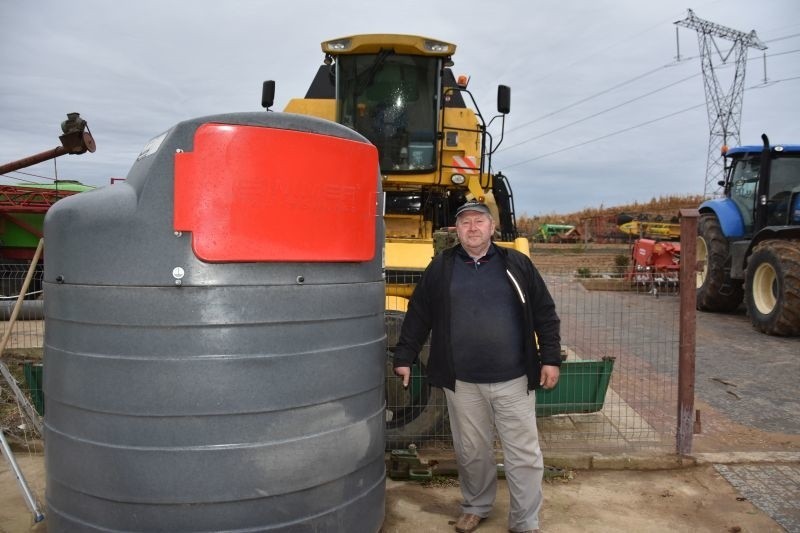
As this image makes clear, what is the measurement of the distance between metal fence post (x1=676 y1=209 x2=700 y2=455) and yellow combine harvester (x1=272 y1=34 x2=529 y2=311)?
2.48 m

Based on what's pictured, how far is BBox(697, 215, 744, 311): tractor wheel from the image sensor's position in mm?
11844

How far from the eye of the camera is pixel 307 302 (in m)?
2.53

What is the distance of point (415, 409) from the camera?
14.2 ft

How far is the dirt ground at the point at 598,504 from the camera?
3.45 meters

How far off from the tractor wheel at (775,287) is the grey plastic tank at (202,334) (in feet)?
28.1

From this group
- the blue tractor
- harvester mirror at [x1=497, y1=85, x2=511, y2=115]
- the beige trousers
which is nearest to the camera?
the beige trousers

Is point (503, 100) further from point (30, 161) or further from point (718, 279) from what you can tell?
point (718, 279)

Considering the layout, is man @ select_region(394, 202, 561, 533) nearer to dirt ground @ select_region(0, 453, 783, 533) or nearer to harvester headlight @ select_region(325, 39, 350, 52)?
dirt ground @ select_region(0, 453, 783, 533)

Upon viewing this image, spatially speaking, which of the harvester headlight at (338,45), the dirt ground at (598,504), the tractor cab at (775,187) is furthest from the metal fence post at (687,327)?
the tractor cab at (775,187)

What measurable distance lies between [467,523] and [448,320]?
3.71ft

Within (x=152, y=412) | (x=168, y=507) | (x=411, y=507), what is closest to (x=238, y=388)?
(x=152, y=412)

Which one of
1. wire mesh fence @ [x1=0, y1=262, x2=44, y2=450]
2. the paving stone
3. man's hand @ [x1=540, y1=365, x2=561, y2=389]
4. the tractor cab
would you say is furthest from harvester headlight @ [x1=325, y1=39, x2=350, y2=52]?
the tractor cab

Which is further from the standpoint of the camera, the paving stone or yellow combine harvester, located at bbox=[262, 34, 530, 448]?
yellow combine harvester, located at bbox=[262, 34, 530, 448]

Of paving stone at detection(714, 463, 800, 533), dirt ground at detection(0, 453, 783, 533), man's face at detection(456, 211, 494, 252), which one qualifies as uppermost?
man's face at detection(456, 211, 494, 252)
